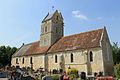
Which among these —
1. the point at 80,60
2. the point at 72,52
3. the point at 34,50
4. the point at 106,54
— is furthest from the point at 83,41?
the point at 34,50

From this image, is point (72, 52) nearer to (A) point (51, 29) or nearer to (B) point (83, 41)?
(B) point (83, 41)

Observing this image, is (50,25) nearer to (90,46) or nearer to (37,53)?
(37,53)

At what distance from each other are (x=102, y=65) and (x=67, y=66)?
777 centimetres

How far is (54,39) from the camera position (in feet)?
111

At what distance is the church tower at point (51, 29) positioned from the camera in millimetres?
33406

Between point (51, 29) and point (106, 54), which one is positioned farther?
point (51, 29)

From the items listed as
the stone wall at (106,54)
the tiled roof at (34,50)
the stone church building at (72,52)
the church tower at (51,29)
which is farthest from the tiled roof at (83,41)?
the church tower at (51,29)

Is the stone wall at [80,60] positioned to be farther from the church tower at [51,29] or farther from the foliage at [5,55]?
the foliage at [5,55]

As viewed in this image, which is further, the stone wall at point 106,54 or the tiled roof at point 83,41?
the tiled roof at point 83,41

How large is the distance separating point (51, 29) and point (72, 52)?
11.2m

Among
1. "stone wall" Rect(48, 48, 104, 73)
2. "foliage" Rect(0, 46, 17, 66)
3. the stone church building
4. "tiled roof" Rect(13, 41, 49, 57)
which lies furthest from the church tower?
"foliage" Rect(0, 46, 17, 66)

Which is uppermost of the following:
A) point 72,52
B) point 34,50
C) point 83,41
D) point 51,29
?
point 51,29

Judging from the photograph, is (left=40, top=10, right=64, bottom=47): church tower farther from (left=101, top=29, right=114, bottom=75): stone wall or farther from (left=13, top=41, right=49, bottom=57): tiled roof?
(left=101, top=29, right=114, bottom=75): stone wall

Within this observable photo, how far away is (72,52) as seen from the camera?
25.4m
